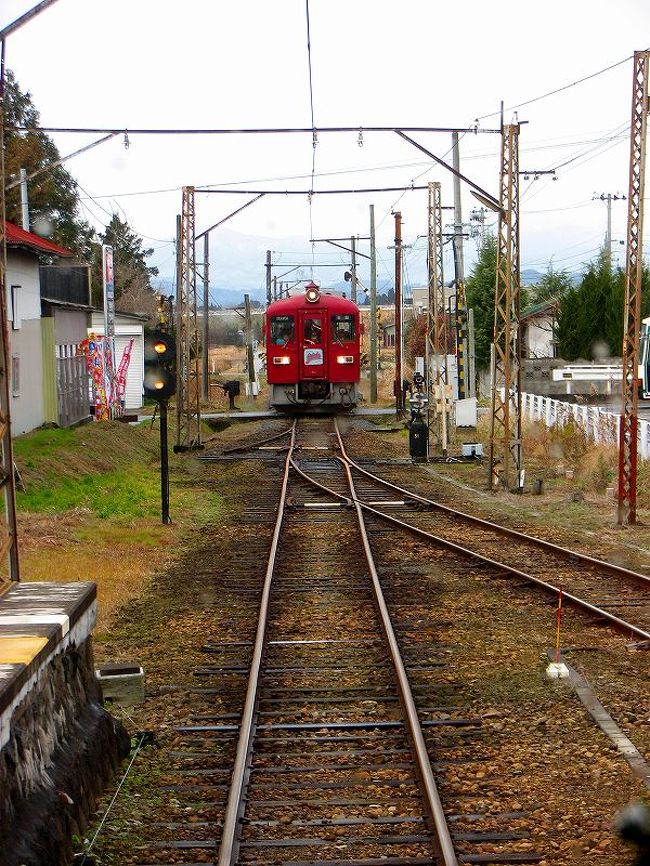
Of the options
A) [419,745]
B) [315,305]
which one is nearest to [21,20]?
[419,745]

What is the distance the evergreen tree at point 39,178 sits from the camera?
1661 inches

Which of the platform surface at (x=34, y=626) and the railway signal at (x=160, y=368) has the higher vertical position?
the railway signal at (x=160, y=368)

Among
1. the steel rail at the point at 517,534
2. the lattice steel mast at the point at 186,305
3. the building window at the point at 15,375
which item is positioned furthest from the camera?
the lattice steel mast at the point at 186,305

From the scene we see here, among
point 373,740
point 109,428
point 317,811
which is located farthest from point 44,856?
point 109,428

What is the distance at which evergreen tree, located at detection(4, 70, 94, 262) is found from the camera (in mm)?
42188

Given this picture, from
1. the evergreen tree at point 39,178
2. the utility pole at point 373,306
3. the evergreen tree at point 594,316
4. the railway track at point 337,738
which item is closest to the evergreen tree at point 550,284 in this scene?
the evergreen tree at point 594,316

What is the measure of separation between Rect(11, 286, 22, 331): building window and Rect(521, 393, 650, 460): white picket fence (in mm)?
11108

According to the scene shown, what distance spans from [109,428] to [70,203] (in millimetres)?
29998

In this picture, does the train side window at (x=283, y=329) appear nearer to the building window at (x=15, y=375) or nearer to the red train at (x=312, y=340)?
the red train at (x=312, y=340)

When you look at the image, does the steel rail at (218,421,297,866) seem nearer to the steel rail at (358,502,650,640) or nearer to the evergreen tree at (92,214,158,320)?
the steel rail at (358,502,650,640)

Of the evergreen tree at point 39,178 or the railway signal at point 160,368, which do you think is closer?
the railway signal at point 160,368

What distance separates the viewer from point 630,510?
15.2m

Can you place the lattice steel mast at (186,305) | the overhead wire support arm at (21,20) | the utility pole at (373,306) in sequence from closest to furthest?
the overhead wire support arm at (21,20)
the lattice steel mast at (186,305)
the utility pole at (373,306)

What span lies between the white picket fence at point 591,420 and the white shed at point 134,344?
16.5m
